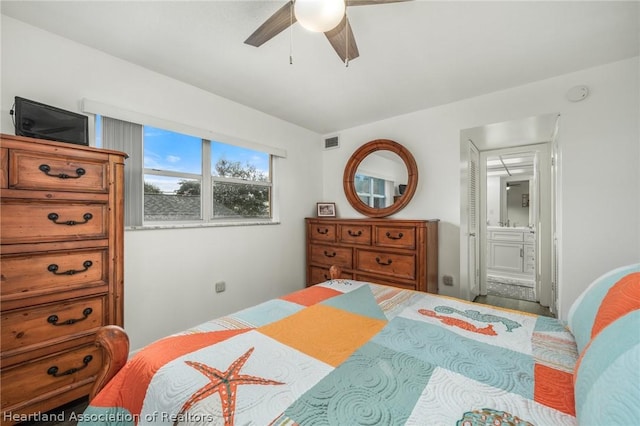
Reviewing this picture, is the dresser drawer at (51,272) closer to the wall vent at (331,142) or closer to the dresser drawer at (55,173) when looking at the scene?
the dresser drawer at (55,173)

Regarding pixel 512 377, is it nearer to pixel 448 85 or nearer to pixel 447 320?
pixel 447 320

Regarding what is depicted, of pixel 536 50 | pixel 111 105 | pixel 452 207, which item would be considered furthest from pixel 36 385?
pixel 536 50

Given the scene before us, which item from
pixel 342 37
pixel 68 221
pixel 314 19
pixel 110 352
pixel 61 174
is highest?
pixel 342 37

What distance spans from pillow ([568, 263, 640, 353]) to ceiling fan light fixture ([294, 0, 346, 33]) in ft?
4.86

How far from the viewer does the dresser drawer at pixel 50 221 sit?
138 cm

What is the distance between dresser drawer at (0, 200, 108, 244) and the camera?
138cm

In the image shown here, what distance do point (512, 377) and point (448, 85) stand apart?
8.14ft

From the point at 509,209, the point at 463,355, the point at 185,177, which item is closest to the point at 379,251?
the point at 463,355

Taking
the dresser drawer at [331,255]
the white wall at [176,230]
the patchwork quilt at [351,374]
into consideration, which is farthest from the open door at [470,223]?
the white wall at [176,230]

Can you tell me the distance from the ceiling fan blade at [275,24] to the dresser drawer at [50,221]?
1.42 metres

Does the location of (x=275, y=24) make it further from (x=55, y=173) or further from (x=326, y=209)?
(x=326, y=209)

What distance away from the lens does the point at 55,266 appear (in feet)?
4.96

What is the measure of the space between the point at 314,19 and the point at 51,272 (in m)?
1.95

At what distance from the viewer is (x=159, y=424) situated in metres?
0.79
